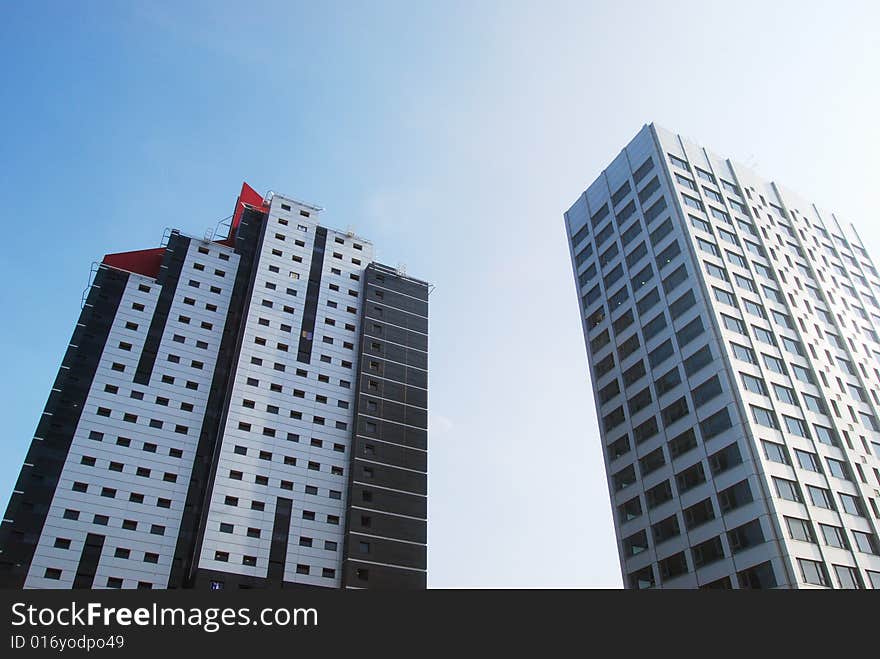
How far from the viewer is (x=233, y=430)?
2584 inches

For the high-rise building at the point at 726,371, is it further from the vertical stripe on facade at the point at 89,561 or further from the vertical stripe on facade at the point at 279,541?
the vertical stripe on facade at the point at 89,561

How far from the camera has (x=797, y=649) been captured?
671 inches

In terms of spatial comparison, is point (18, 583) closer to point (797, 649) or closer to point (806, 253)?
point (797, 649)

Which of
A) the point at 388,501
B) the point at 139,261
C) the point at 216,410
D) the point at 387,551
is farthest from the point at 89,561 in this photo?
the point at 139,261

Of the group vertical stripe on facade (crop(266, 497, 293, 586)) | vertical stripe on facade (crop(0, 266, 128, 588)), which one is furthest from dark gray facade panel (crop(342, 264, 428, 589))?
vertical stripe on facade (crop(0, 266, 128, 588))

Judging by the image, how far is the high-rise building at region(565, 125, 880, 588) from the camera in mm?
49219

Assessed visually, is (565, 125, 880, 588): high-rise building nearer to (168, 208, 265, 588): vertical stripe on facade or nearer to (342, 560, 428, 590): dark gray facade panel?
(342, 560, 428, 590): dark gray facade panel

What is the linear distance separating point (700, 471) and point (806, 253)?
31.3 m

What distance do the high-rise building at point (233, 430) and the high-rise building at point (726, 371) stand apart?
68.3 ft

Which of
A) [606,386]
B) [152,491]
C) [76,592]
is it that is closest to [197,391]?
[152,491]

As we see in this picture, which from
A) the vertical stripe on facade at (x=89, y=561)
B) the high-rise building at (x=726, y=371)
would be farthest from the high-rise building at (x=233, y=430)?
the high-rise building at (x=726, y=371)

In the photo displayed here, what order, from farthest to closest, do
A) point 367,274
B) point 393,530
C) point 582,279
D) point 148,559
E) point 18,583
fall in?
point 367,274
point 582,279
point 393,530
point 148,559
point 18,583

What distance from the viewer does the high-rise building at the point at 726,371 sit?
49219mm

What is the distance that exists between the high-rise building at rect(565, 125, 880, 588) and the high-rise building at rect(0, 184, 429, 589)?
68.3 ft
